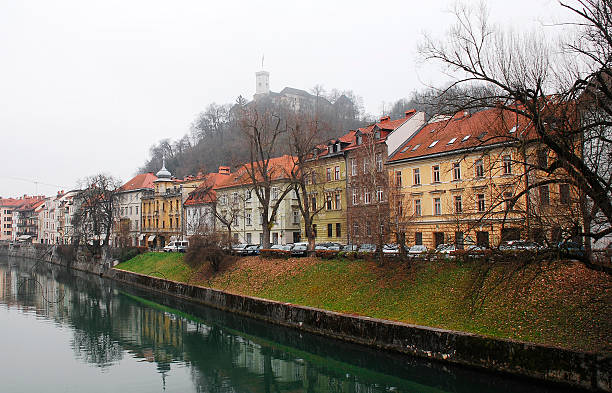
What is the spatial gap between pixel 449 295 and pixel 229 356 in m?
10.1

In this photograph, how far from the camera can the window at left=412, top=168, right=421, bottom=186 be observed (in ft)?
129

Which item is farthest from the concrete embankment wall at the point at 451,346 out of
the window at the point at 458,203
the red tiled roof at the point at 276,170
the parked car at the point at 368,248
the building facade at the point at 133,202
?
the building facade at the point at 133,202

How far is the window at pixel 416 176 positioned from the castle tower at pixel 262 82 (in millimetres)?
125730

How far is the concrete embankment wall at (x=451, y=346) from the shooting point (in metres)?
13.4

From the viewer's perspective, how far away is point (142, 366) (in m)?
20.0

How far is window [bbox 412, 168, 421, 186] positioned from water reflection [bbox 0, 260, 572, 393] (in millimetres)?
19157

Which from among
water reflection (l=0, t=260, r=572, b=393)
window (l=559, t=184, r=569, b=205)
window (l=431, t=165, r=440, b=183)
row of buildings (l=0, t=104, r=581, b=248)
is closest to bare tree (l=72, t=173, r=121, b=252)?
row of buildings (l=0, t=104, r=581, b=248)

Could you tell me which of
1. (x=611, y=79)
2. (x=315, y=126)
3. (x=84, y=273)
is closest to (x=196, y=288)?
(x=315, y=126)

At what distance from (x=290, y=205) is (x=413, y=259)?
2987 cm

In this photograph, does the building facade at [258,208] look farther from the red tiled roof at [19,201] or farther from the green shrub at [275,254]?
the red tiled roof at [19,201]

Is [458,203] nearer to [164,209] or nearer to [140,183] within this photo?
[164,209]

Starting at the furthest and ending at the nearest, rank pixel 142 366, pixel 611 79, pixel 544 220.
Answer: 1. pixel 142 366
2. pixel 544 220
3. pixel 611 79

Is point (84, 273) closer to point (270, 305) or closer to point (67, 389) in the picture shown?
point (270, 305)

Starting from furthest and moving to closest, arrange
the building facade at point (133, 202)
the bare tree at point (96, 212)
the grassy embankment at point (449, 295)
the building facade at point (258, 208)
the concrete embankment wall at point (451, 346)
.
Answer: the building facade at point (133, 202) → the bare tree at point (96, 212) → the building facade at point (258, 208) → the grassy embankment at point (449, 295) → the concrete embankment wall at point (451, 346)
